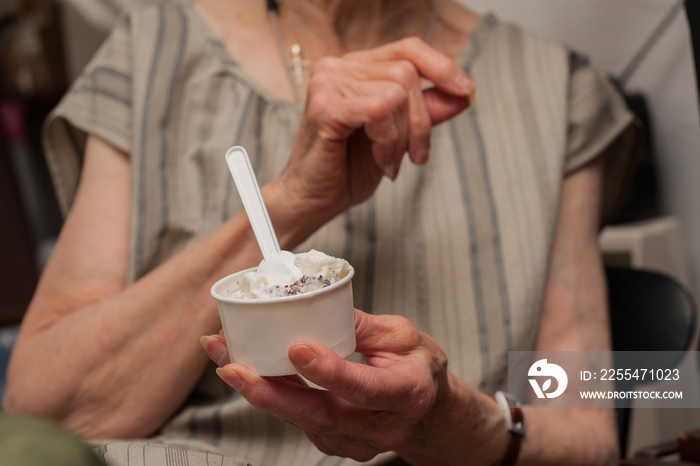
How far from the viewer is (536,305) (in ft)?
2.40

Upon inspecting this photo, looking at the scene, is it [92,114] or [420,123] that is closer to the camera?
[420,123]

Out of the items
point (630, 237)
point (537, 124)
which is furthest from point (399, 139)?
point (630, 237)

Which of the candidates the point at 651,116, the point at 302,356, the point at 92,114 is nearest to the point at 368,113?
the point at 302,356

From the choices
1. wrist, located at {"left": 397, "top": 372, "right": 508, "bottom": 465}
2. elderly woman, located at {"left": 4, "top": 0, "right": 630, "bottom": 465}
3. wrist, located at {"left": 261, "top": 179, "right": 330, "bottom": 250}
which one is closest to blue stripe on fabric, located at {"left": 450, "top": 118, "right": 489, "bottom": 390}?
elderly woman, located at {"left": 4, "top": 0, "right": 630, "bottom": 465}

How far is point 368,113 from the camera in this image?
51 centimetres

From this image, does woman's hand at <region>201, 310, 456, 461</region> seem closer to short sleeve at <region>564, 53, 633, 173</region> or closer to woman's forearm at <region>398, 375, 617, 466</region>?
woman's forearm at <region>398, 375, 617, 466</region>

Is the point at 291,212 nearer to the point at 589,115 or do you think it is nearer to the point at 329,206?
the point at 329,206

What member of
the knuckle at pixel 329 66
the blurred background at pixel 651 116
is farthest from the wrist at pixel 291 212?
the blurred background at pixel 651 116

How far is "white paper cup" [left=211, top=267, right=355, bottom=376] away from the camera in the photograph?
0.31 meters

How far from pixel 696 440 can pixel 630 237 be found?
25.4 inches

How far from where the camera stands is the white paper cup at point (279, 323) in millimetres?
312

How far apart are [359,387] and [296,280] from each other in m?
0.07

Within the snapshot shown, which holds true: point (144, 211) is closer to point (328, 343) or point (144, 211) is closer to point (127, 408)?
point (127, 408)

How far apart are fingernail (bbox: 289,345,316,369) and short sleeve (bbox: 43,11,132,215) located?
1.63 ft
